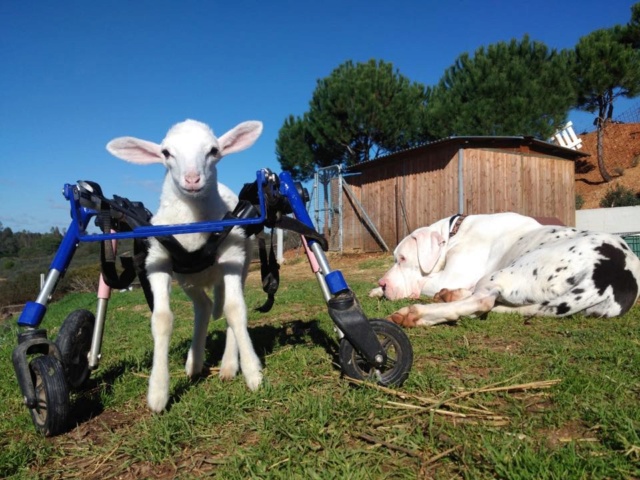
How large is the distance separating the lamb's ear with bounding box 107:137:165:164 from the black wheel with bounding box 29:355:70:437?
1339 millimetres

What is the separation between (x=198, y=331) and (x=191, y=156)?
1.31m

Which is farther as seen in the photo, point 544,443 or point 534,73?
point 534,73

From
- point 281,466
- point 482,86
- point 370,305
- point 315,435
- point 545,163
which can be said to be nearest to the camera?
point 281,466

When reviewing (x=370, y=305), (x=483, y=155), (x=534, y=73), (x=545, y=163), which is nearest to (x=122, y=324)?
(x=370, y=305)

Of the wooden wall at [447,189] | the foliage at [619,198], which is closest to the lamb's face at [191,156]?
the wooden wall at [447,189]

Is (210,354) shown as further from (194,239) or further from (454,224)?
(454,224)

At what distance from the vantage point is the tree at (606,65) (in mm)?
31172

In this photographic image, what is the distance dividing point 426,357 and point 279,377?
3.84ft

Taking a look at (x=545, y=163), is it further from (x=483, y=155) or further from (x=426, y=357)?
(x=426, y=357)

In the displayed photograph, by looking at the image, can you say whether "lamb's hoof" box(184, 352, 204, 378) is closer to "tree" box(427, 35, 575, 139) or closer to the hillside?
"tree" box(427, 35, 575, 139)

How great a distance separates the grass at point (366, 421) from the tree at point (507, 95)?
85.7ft

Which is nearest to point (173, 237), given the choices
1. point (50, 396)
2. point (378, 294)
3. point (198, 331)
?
point (198, 331)

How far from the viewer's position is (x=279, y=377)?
119 inches

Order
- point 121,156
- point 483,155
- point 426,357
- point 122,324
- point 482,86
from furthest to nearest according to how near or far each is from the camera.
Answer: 1. point 482,86
2. point 483,155
3. point 122,324
4. point 426,357
5. point 121,156
